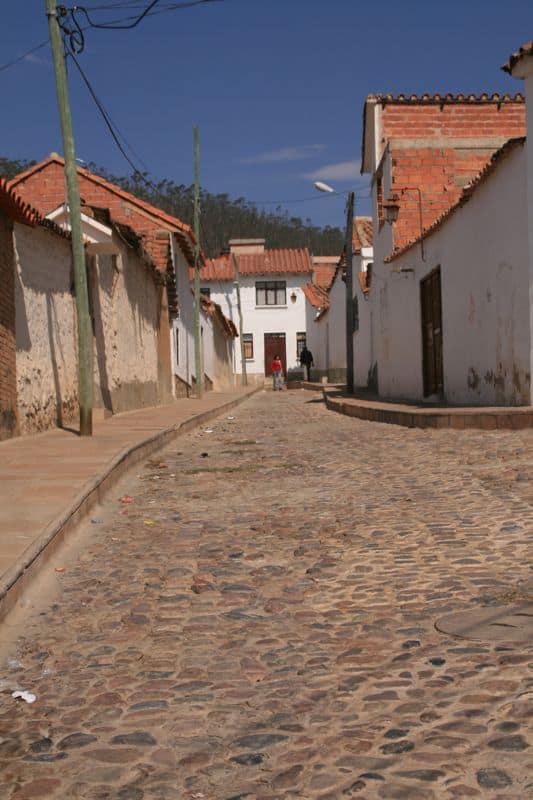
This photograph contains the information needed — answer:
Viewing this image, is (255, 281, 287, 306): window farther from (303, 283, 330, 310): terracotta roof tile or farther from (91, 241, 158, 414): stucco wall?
(91, 241, 158, 414): stucco wall

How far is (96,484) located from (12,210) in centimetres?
532

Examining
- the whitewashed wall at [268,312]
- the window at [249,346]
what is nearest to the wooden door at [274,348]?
the whitewashed wall at [268,312]

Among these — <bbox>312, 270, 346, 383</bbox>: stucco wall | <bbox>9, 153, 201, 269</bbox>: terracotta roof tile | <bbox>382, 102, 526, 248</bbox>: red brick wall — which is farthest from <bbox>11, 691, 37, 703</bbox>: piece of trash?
<bbox>312, 270, 346, 383</bbox>: stucco wall

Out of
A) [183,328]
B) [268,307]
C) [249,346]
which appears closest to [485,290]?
[183,328]

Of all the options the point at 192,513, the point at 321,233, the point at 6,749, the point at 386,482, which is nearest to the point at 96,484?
the point at 192,513

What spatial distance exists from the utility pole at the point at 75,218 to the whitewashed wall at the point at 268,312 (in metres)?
47.3

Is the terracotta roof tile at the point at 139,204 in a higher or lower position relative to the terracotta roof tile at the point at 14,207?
higher

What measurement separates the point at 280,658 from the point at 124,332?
17.1 metres

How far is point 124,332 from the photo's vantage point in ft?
66.6

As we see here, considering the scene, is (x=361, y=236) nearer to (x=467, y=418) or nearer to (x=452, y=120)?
(x=452, y=120)

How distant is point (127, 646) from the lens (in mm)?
3906

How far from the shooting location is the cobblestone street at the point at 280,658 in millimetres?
2617

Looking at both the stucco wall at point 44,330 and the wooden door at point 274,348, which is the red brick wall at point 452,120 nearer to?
the stucco wall at point 44,330

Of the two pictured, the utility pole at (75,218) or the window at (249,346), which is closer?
the utility pole at (75,218)
